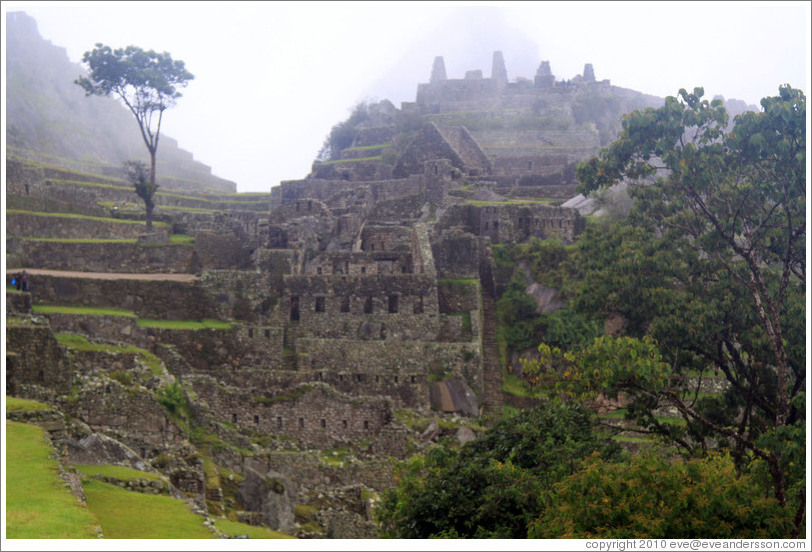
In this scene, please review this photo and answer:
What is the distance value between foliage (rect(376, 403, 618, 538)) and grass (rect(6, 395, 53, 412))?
713 centimetres

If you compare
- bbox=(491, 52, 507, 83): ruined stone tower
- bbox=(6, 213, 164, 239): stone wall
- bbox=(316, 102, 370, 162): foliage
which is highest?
bbox=(491, 52, 507, 83): ruined stone tower

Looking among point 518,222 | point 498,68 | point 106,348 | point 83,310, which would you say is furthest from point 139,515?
point 498,68

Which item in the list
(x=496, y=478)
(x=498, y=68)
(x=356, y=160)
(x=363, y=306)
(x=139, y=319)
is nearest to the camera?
(x=496, y=478)

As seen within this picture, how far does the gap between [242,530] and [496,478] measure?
15.8 feet

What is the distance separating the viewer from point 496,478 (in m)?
17.4

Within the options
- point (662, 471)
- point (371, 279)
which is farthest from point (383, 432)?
point (662, 471)

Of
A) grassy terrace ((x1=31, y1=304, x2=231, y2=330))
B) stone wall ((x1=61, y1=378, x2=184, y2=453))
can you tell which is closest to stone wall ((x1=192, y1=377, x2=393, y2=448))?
grassy terrace ((x1=31, y1=304, x2=231, y2=330))

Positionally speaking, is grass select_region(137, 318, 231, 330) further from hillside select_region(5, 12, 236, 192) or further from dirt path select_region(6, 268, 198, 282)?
hillside select_region(5, 12, 236, 192)

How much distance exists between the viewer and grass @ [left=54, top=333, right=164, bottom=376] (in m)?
24.4

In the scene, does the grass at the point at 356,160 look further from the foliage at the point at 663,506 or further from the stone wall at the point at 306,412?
the foliage at the point at 663,506

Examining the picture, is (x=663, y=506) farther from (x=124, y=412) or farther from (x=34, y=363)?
(x=34, y=363)

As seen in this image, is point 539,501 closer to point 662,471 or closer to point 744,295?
point 662,471

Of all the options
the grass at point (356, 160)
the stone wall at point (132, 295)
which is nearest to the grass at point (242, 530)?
the stone wall at point (132, 295)

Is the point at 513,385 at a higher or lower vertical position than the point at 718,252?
lower
